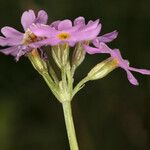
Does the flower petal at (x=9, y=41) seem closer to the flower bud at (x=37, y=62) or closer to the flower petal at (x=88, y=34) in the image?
the flower bud at (x=37, y=62)

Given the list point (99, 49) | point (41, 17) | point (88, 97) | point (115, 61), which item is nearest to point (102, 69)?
point (115, 61)

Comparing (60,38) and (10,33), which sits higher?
(10,33)

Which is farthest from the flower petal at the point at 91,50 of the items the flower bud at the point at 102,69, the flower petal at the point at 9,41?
the flower petal at the point at 9,41

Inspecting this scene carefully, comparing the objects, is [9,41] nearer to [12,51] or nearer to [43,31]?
[12,51]

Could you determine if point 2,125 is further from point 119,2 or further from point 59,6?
point 119,2

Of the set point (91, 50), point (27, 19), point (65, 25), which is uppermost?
point (27, 19)
